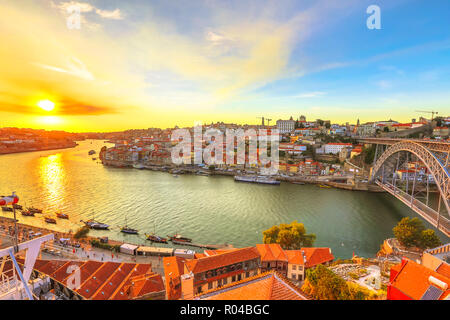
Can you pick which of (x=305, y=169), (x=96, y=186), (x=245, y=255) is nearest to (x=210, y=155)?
(x=305, y=169)

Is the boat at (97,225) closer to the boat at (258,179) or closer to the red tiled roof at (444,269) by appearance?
the red tiled roof at (444,269)

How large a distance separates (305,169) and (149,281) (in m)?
18.4

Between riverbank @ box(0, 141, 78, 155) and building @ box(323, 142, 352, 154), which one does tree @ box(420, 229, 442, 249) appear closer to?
building @ box(323, 142, 352, 154)

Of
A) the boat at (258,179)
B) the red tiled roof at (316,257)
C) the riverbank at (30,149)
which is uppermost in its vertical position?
the riverbank at (30,149)

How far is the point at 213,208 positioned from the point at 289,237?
5398 millimetres

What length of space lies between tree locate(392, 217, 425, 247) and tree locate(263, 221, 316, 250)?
2.48 m

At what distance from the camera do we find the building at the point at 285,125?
4134 cm

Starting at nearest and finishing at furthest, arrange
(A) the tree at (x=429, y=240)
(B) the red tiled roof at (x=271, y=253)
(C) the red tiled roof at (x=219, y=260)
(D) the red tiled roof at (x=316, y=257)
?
(C) the red tiled roof at (x=219, y=260), (D) the red tiled roof at (x=316, y=257), (B) the red tiled roof at (x=271, y=253), (A) the tree at (x=429, y=240)

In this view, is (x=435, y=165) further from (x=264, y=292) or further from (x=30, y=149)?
(x=30, y=149)

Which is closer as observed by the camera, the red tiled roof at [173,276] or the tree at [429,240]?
the red tiled roof at [173,276]

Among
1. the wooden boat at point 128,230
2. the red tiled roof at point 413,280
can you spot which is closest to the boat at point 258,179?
the wooden boat at point 128,230

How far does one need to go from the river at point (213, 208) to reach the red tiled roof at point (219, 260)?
7.68 feet

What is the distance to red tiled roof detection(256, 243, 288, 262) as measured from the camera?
6086 mm

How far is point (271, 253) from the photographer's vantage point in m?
6.26
